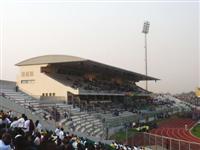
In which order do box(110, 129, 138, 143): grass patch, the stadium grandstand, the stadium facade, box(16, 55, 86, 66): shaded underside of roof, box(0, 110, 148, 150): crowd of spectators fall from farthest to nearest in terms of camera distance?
box(16, 55, 86, 66): shaded underside of roof
the stadium facade
box(110, 129, 138, 143): grass patch
the stadium grandstand
box(0, 110, 148, 150): crowd of spectators

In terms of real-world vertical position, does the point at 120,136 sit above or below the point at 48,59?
below

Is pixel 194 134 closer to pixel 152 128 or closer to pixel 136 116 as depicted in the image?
pixel 152 128

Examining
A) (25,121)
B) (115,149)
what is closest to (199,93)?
(115,149)

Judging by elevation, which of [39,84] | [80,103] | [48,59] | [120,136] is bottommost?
[120,136]

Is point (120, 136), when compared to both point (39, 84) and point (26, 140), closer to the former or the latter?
point (39, 84)

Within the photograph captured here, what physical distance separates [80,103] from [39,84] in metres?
5.47

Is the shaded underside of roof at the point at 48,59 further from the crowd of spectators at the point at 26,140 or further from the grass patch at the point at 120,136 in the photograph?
the crowd of spectators at the point at 26,140

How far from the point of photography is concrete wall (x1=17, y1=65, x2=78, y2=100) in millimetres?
37500

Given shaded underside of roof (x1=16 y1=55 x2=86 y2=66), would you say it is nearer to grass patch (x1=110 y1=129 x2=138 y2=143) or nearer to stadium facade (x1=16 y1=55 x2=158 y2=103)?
stadium facade (x1=16 y1=55 x2=158 y2=103)

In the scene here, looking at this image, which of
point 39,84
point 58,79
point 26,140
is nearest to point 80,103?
point 58,79

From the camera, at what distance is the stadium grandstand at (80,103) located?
2330 centimetres

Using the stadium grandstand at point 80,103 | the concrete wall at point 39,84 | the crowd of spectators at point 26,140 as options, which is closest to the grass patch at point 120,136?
the stadium grandstand at point 80,103

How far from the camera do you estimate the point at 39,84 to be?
3862cm

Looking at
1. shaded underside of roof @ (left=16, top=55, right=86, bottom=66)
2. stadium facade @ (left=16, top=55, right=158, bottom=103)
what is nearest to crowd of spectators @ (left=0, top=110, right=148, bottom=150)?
stadium facade @ (left=16, top=55, right=158, bottom=103)
